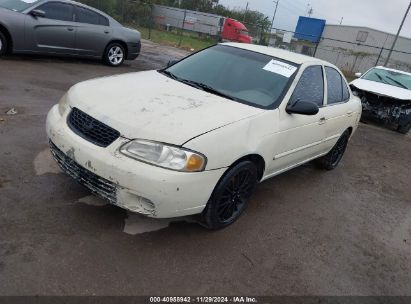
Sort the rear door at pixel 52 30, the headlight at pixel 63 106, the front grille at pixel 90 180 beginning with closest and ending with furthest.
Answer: the front grille at pixel 90 180 < the headlight at pixel 63 106 < the rear door at pixel 52 30

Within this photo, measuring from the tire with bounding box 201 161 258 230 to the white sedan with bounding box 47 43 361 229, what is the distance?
0.01 metres

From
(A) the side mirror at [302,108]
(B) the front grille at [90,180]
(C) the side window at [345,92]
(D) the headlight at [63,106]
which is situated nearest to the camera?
(B) the front grille at [90,180]

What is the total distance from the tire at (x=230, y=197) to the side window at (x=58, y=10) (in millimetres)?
7297

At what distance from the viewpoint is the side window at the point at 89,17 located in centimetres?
966

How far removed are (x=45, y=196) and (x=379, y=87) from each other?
9.06 meters

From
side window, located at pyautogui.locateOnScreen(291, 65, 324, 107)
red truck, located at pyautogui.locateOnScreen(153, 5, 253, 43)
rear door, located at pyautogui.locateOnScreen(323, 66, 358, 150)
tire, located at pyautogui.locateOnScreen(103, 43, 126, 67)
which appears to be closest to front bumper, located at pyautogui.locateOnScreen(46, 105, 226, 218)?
side window, located at pyautogui.locateOnScreen(291, 65, 324, 107)

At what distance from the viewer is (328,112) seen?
16.1ft

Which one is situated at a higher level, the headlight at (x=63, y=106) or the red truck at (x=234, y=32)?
the headlight at (x=63, y=106)

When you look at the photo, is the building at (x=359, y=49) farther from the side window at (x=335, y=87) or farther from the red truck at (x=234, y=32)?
the side window at (x=335, y=87)

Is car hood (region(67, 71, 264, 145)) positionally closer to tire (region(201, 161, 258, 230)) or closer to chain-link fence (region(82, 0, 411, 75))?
tire (region(201, 161, 258, 230))

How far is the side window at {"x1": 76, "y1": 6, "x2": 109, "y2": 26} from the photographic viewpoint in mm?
9664

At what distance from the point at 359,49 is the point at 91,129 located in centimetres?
4023

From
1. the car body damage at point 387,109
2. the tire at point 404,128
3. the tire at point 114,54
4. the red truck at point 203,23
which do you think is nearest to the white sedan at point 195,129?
the car body damage at point 387,109

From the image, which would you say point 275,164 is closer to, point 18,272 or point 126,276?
point 126,276
